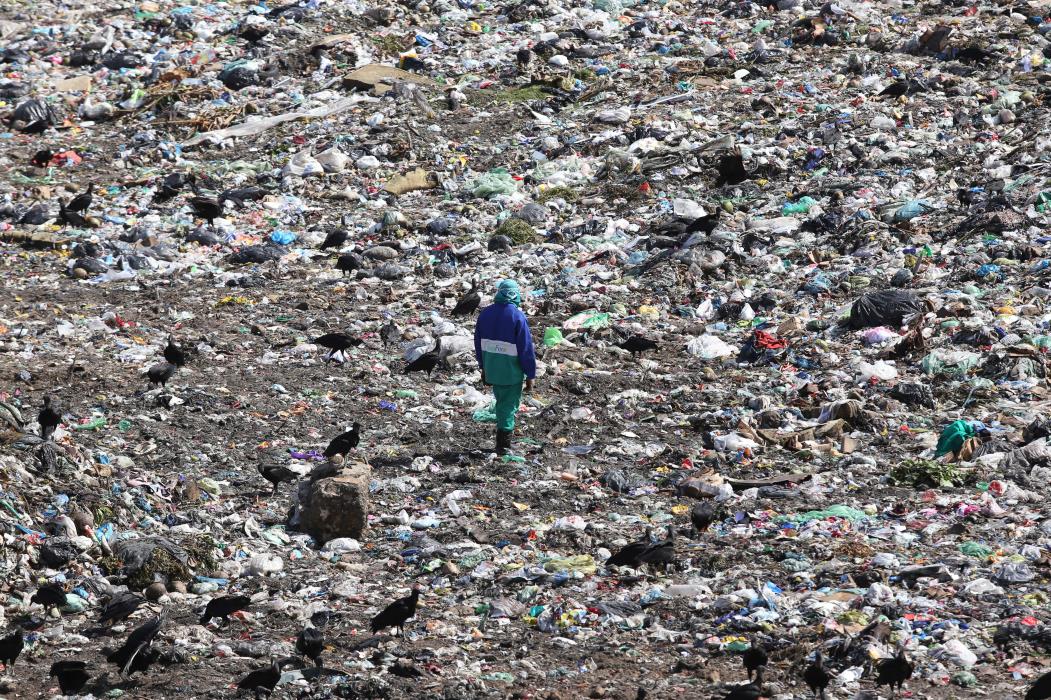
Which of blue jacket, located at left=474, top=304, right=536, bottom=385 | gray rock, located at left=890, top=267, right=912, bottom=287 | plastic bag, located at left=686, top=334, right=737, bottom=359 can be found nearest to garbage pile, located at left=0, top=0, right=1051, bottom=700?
gray rock, located at left=890, top=267, right=912, bottom=287

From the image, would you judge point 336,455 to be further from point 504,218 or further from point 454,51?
point 454,51

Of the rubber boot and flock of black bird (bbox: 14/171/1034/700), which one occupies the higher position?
flock of black bird (bbox: 14/171/1034/700)

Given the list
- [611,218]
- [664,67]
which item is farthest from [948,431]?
[664,67]

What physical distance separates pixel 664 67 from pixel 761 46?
3.66 feet

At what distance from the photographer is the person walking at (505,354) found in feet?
22.3

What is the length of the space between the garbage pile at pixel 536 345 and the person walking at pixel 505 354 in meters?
0.27

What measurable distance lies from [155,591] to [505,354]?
7.73 feet

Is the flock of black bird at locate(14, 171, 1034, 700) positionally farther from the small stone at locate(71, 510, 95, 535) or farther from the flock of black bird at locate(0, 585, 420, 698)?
the small stone at locate(71, 510, 95, 535)

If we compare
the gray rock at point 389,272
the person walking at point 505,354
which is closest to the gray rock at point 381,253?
the gray rock at point 389,272

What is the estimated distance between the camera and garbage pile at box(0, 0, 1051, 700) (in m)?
4.98

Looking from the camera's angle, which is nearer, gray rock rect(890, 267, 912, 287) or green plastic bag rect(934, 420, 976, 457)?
green plastic bag rect(934, 420, 976, 457)

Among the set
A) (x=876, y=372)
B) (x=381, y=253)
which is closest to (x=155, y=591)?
(x=876, y=372)

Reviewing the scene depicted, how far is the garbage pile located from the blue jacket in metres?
0.50

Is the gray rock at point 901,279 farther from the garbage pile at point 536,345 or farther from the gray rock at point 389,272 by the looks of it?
the gray rock at point 389,272
